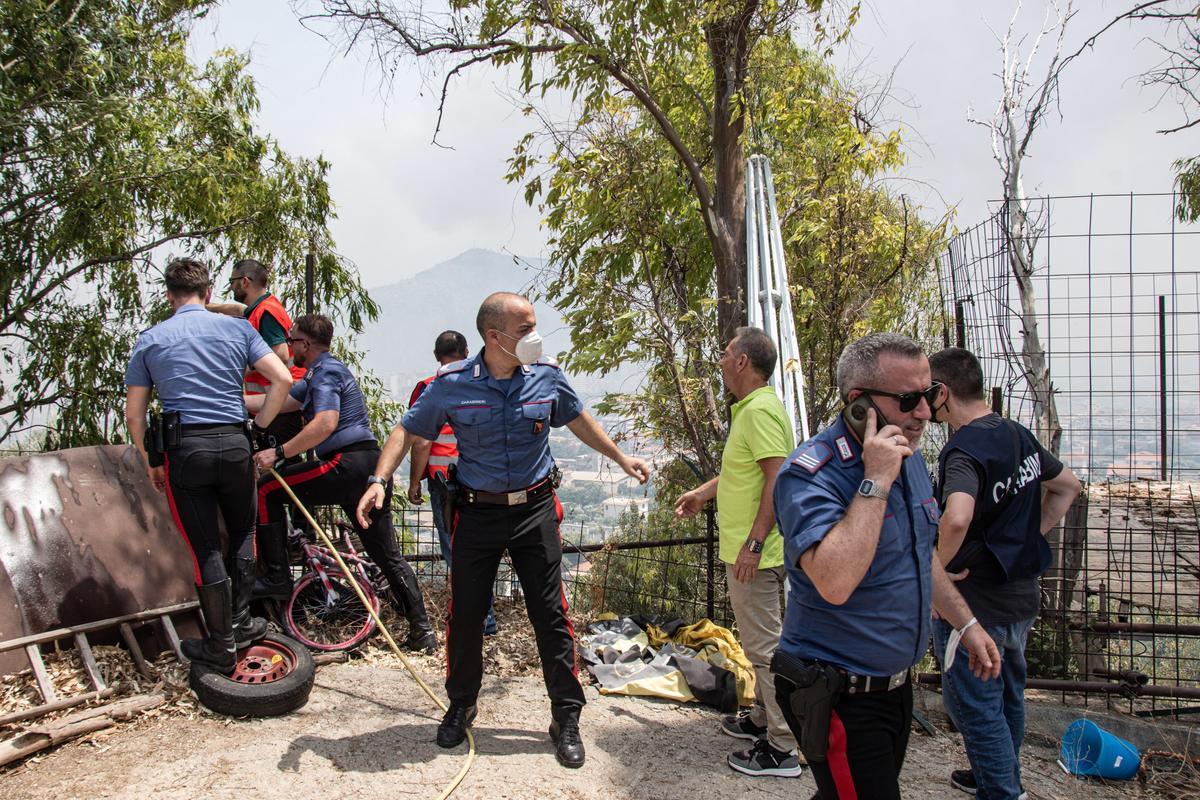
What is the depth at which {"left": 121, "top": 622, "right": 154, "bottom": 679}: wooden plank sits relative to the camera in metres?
4.27

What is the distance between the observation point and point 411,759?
12.4 ft

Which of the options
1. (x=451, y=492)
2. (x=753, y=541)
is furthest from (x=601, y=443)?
(x=753, y=541)

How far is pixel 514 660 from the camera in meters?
A: 5.20

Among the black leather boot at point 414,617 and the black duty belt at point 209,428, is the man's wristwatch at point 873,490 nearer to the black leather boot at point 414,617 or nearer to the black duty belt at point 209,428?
the black duty belt at point 209,428

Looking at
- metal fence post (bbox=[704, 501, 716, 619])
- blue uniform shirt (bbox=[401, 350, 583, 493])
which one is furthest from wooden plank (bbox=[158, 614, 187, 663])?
metal fence post (bbox=[704, 501, 716, 619])

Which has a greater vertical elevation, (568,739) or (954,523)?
(954,523)

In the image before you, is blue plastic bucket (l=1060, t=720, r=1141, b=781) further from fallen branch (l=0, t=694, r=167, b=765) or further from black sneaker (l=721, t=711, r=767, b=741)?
fallen branch (l=0, t=694, r=167, b=765)

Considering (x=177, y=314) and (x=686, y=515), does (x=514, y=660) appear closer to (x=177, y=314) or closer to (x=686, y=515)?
(x=686, y=515)

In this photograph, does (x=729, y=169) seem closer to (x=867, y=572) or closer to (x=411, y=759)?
(x=411, y=759)

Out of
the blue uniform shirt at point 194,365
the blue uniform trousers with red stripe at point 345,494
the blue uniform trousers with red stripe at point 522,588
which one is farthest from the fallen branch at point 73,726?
the blue uniform trousers with red stripe at point 522,588

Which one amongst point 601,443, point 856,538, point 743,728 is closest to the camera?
point 856,538

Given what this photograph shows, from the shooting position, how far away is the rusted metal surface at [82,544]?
13.4 ft

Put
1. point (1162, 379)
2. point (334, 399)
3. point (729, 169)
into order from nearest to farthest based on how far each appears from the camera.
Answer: point (334, 399) → point (1162, 379) → point (729, 169)

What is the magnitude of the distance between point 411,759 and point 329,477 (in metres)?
1.88
